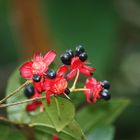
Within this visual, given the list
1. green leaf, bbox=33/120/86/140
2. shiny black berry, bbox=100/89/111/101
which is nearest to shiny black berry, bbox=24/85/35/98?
green leaf, bbox=33/120/86/140

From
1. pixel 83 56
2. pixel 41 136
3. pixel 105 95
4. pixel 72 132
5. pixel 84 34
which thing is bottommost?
pixel 84 34

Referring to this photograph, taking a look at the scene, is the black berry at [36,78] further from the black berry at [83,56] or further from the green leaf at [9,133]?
the green leaf at [9,133]

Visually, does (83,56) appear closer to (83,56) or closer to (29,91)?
(83,56)

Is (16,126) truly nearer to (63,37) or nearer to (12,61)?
(63,37)

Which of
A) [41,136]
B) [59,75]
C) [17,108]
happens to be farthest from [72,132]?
[17,108]

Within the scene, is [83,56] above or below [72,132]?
above

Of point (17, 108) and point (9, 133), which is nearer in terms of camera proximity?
point (9, 133)
